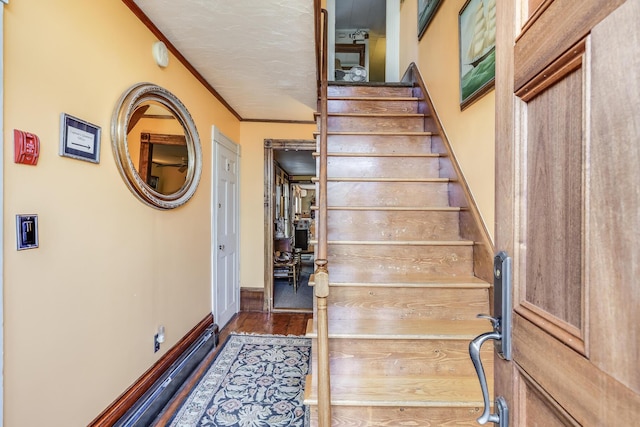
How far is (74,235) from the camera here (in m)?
1.32

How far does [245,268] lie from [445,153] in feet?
8.57

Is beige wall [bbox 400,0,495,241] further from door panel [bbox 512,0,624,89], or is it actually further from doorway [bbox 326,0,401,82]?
doorway [bbox 326,0,401,82]

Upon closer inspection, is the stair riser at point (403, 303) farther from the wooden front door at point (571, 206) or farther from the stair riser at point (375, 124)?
the stair riser at point (375, 124)

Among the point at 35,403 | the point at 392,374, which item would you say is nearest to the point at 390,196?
the point at 392,374

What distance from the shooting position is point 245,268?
12.3 feet

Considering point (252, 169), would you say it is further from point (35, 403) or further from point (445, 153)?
point (35, 403)

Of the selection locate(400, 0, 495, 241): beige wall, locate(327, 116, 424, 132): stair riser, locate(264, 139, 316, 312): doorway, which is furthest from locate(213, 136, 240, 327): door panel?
locate(400, 0, 495, 241): beige wall

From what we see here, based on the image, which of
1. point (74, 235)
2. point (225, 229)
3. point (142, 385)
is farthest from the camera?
point (225, 229)

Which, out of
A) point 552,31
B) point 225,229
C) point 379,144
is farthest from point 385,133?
point 552,31

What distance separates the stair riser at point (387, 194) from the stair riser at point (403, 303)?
718 mm

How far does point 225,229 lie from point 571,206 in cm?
313

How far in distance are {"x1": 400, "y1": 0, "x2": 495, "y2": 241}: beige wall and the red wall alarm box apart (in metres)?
2.00

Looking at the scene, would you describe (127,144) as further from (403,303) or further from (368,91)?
(368,91)

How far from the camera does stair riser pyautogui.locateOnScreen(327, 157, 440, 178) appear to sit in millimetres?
2369
